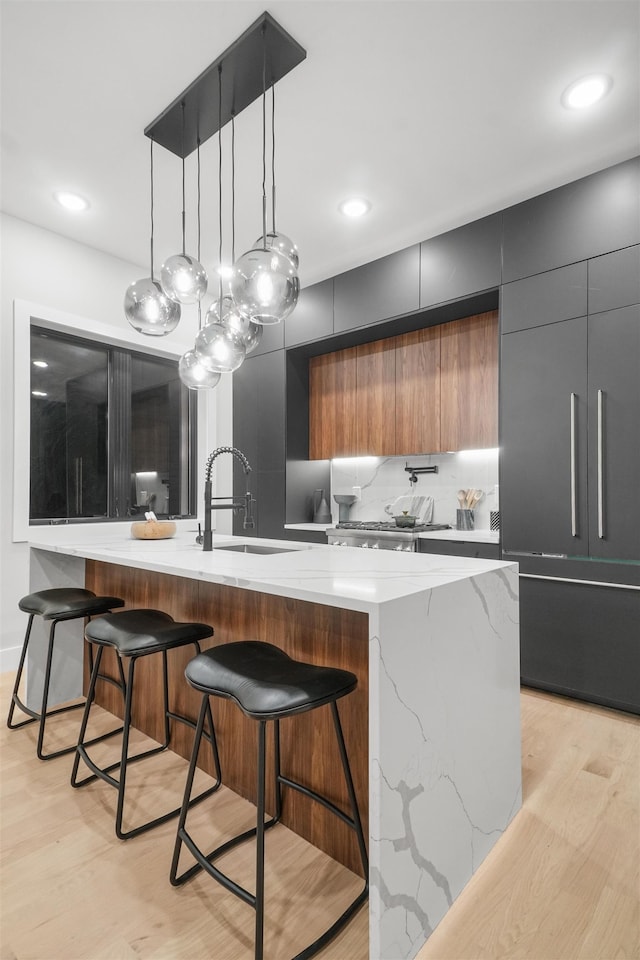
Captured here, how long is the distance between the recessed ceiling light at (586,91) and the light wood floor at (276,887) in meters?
2.94

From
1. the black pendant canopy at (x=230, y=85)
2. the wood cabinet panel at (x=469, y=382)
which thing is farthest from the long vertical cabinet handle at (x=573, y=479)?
the black pendant canopy at (x=230, y=85)

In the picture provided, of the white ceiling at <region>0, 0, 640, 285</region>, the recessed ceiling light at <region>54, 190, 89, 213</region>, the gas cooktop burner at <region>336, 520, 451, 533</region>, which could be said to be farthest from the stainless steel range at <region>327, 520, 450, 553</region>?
the recessed ceiling light at <region>54, 190, 89, 213</region>

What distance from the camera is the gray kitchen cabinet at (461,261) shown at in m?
3.13

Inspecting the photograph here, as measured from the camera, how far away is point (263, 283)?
1775 millimetres

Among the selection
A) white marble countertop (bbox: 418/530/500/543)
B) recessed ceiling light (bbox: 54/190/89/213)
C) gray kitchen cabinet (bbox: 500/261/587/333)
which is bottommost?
white marble countertop (bbox: 418/530/500/543)

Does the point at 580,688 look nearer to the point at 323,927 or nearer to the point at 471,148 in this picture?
the point at 323,927

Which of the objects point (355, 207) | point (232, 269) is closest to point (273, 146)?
point (355, 207)

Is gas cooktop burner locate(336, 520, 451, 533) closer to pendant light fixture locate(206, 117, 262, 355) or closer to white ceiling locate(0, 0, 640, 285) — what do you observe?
pendant light fixture locate(206, 117, 262, 355)

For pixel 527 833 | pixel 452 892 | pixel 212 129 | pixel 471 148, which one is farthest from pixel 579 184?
pixel 452 892

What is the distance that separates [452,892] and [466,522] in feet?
8.53

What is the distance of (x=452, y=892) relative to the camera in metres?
1.41

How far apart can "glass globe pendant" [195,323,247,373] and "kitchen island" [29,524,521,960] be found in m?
0.89

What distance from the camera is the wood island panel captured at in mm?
1534

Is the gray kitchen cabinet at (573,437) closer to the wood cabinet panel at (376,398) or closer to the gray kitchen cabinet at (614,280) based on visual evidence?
the gray kitchen cabinet at (614,280)
